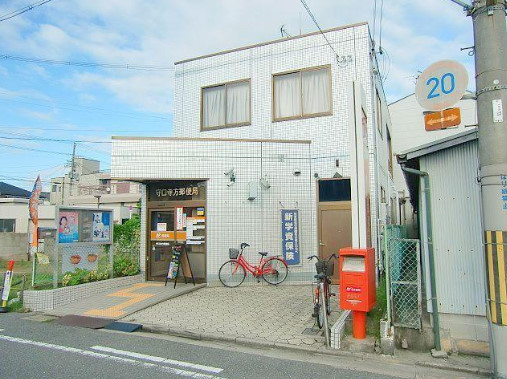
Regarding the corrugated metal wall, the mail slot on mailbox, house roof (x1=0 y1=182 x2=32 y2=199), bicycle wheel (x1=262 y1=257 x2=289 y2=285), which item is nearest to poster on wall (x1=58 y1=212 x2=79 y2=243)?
bicycle wheel (x1=262 y1=257 x2=289 y2=285)

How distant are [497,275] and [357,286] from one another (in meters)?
Result: 1.81

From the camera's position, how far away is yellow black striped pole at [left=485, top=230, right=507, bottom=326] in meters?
4.35

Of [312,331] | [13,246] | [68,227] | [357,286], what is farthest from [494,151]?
[13,246]

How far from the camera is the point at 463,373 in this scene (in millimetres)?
4773

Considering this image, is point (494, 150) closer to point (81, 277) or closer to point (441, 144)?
point (441, 144)

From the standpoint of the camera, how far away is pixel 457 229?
5.58m

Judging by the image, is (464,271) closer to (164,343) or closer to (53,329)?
(164,343)

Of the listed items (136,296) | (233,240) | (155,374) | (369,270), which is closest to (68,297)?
(136,296)

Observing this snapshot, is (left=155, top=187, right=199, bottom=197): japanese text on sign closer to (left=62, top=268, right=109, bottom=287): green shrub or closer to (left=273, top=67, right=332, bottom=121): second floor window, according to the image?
(left=62, top=268, right=109, bottom=287): green shrub

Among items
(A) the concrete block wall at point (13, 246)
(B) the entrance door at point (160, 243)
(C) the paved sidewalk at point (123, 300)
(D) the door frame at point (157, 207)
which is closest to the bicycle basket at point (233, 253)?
(C) the paved sidewalk at point (123, 300)

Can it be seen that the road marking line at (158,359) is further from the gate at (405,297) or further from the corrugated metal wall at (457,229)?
the corrugated metal wall at (457,229)

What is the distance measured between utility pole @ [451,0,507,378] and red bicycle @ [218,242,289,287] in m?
6.33

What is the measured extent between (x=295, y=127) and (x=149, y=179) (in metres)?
4.56

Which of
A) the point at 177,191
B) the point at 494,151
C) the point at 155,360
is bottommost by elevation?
the point at 155,360
